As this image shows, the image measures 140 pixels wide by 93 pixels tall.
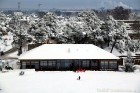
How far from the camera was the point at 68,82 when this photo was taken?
33.2m

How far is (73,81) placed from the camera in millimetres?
33781

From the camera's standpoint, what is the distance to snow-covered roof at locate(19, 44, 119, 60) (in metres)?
42.9

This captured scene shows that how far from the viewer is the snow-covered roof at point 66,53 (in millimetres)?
42906

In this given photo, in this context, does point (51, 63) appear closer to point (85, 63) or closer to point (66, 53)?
point (66, 53)

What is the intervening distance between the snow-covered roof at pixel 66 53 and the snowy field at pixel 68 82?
13.0 ft

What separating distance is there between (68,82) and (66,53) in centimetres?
1121

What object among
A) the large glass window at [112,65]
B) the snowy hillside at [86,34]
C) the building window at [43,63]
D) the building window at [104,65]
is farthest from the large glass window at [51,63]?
the snowy hillside at [86,34]

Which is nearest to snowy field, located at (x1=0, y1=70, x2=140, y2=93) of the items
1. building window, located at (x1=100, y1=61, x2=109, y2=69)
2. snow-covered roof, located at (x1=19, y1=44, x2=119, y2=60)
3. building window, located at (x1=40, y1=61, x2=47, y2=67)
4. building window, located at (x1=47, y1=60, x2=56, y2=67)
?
building window, located at (x1=40, y1=61, x2=47, y2=67)

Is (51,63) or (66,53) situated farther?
(66,53)

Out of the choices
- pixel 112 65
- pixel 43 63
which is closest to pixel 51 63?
pixel 43 63

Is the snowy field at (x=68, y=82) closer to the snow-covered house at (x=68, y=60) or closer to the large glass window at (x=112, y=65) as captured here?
the snow-covered house at (x=68, y=60)

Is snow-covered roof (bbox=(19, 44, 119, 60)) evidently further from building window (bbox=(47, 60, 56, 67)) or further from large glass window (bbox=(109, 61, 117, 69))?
large glass window (bbox=(109, 61, 117, 69))

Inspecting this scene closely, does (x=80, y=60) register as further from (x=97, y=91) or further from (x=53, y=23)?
(x=53, y=23)

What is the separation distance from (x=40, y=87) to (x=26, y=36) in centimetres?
2914
